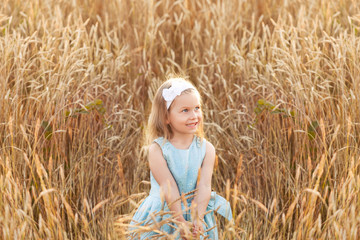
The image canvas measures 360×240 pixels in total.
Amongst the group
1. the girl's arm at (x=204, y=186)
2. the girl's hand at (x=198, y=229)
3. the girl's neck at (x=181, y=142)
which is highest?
the girl's neck at (x=181, y=142)

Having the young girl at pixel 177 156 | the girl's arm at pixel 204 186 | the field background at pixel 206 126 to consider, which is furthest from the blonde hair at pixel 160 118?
the field background at pixel 206 126

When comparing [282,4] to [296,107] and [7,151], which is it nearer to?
[296,107]

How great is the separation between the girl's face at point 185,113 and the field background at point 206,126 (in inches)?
13.6

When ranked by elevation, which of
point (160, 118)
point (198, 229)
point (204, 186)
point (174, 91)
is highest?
point (174, 91)

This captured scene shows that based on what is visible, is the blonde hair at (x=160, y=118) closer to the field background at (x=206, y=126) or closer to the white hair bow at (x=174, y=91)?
the white hair bow at (x=174, y=91)

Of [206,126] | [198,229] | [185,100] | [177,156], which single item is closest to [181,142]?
[177,156]

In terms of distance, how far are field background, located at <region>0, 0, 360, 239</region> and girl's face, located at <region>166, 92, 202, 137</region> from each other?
1.13 feet

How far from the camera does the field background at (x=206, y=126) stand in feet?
8.29

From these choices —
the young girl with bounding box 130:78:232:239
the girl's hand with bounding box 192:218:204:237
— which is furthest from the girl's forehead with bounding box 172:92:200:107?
the girl's hand with bounding box 192:218:204:237

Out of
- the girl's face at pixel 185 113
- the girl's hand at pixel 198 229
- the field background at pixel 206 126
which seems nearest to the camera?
the girl's hand at pixel 198 229

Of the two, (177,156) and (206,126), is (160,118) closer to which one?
(177,156)

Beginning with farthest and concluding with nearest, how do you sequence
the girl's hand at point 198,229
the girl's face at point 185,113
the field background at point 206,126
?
the field background at point 206,126
the girl's face at point 185,113
the girl's hand at point 198,229

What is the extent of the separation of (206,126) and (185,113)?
1.05 m

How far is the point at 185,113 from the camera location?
2.32 metres
